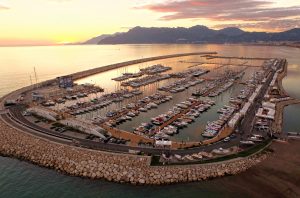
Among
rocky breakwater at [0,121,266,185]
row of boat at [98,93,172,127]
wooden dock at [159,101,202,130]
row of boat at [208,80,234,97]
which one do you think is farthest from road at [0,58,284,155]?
row of boat at [208,80,234,97]

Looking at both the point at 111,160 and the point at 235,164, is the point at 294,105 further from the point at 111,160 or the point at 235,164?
the point at 111,160

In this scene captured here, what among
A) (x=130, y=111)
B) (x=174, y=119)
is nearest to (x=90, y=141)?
(x=130, y=111)

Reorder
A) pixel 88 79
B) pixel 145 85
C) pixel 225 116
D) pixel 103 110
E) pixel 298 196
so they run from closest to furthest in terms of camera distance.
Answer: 1. pixel 298 196
2. pixel 225 116
3. pixel 103 110
4. pixel 145 85
5. pixel 88 79

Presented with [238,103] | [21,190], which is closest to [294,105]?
[238,103]

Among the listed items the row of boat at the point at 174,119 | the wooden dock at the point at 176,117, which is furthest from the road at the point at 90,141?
the wooden dock at the point at 176,117

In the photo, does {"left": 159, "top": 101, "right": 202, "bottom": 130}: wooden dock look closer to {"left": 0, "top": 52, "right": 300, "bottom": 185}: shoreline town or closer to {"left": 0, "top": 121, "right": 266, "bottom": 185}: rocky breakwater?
{"left": 0, "top": 52, "right": 300, "bottom": 185}: shoreline town

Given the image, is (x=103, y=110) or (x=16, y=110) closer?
(x=16, y=110)

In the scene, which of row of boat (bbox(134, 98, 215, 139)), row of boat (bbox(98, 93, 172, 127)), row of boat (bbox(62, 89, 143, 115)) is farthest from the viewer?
row of boat (bbox(62, 89, 143, 115))

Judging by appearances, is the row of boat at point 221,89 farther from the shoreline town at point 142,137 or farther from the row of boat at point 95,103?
the row of boat at point 95,103
